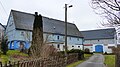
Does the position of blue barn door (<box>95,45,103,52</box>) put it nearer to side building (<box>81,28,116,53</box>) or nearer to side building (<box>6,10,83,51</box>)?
side building (<box>81,28,116,53</box>)

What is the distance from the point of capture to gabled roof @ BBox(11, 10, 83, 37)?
158ft

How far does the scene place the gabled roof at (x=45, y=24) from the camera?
48263 mm

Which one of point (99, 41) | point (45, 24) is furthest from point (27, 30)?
point (99, 41)

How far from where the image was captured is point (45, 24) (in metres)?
55.6

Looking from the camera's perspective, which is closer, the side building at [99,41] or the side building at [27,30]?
the side building at [27,30]

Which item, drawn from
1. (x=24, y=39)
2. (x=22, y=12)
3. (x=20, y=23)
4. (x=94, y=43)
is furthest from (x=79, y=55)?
(x=94, y=43)

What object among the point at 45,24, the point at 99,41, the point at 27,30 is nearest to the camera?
the point at 27,30

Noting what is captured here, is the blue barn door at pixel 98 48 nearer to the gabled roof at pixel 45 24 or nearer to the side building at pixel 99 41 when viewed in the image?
the side building at pixel 99 41

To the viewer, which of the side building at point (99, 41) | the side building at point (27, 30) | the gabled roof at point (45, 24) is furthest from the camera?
the side building at point (99, 41)

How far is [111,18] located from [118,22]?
25.2 inches

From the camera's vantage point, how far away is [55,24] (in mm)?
59344

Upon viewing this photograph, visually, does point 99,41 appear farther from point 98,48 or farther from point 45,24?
point 45,24

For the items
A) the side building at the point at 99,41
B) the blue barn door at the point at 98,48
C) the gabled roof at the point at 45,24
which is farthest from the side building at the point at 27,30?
the side building at the point at 99,41

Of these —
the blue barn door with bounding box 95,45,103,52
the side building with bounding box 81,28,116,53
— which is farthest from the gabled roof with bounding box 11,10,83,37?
the side building with bounding box 81,28,116,53
